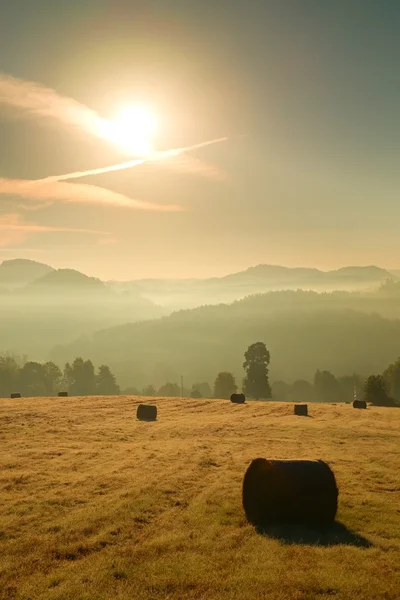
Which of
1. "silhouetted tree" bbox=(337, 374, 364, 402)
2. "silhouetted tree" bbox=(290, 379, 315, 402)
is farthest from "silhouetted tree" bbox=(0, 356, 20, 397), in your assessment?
"silhouetted tree" bbox=(337, 374, 364, 402)

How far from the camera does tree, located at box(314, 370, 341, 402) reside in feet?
423

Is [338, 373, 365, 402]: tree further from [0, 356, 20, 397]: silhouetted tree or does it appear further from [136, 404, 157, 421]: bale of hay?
[136, 404, 157, 421]: bale of hay

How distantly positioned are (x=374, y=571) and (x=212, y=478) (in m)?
8.28

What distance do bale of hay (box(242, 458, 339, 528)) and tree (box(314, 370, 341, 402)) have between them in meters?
121

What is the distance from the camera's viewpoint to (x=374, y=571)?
1007cm

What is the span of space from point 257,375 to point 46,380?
4705 cm

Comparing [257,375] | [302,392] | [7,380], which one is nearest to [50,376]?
[7,380]

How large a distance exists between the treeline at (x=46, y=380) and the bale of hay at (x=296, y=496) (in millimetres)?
100150

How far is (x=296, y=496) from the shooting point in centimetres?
1277

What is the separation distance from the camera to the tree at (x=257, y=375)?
92125 millimetres

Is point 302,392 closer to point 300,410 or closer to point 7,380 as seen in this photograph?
point 7,380

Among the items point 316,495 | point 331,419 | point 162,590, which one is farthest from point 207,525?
point 331,419

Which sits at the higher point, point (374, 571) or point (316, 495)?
point (316, 495)

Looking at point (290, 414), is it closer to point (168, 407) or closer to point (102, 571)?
point (168, 407)
